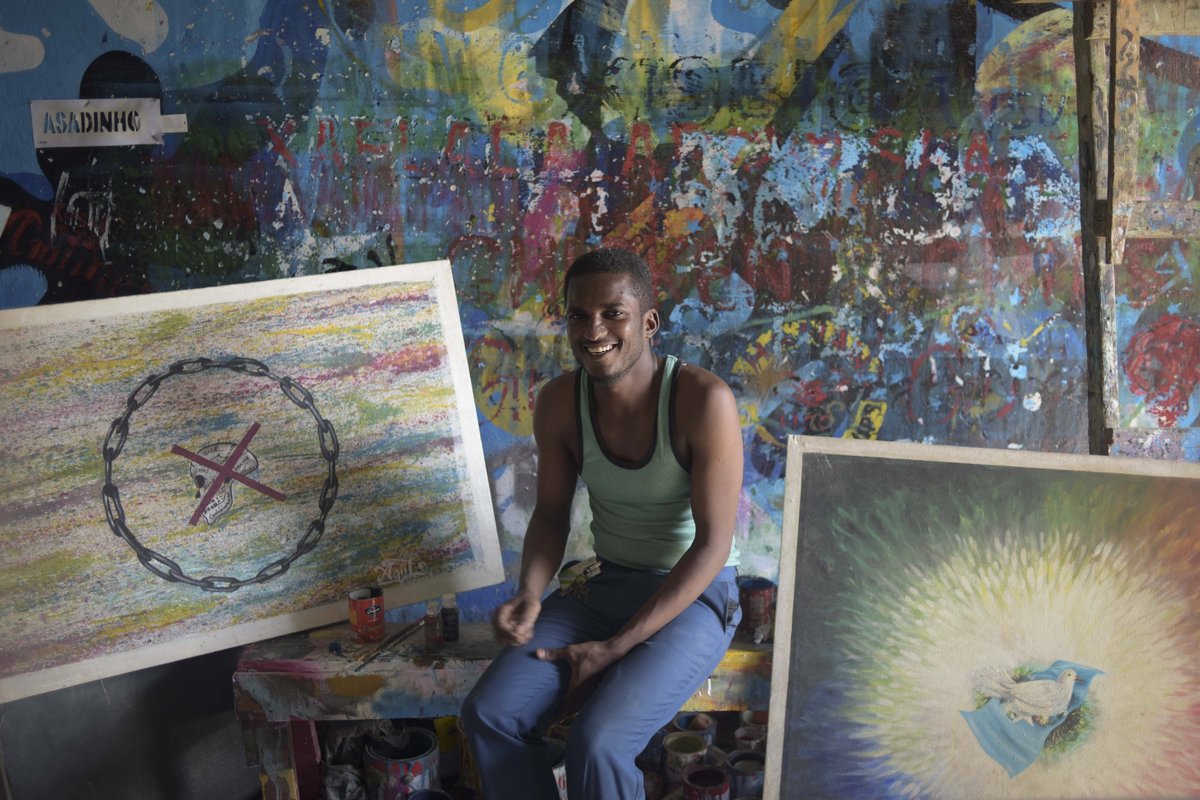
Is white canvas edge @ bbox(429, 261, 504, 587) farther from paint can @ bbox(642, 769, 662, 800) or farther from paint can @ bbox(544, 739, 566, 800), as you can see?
paint can @ bbox(642, 769, 662, 800)

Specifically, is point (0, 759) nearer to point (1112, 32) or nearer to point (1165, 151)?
point (1112, 32)

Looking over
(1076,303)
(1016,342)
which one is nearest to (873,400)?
(1016,342)

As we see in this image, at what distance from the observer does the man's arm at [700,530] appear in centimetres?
196

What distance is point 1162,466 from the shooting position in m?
1.98

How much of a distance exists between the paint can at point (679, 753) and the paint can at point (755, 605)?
37 cm

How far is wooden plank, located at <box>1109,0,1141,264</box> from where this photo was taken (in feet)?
6.63

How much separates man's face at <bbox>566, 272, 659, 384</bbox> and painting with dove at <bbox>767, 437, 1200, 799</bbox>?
438 millimetres

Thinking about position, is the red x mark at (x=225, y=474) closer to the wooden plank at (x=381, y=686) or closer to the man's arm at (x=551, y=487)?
the wooden plank at (x=381, y=686)

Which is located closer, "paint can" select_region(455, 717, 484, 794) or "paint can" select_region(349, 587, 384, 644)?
"paint can" select_region(349, 587, 384, 644)

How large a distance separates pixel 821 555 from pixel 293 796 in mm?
1417

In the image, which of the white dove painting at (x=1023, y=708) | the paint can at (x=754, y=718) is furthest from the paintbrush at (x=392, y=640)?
the white dove painting at (x=1023, y=708)

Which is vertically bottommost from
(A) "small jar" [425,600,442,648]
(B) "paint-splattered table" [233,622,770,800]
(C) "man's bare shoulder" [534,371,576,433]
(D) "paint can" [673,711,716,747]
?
(D) "paint can" [673,711,716,747]

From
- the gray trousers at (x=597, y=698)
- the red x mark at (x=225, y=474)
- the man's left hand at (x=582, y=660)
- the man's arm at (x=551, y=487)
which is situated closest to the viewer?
the gray trousers at (x=597, y=698)

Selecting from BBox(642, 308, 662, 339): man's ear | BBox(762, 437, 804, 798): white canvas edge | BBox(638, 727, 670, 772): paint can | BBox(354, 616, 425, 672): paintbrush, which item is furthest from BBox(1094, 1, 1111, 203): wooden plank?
BBox(354, 616, 425, 672): paintbrush
